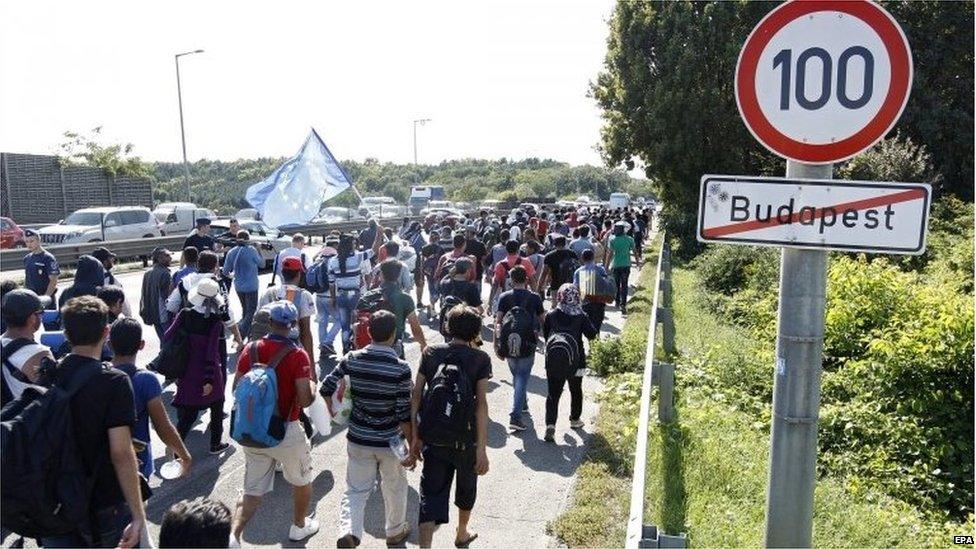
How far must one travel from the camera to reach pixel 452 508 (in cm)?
588

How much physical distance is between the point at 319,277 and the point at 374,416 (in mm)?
5490

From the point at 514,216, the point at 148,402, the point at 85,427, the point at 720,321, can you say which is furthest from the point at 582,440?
the point at 514,216

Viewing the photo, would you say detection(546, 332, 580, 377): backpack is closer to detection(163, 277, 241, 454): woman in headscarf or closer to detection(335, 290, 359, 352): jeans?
detection(163, 277, 241, 454): woman in headscarf

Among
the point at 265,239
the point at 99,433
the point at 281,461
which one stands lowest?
the point at 265,239

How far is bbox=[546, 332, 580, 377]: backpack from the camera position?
7086 mm

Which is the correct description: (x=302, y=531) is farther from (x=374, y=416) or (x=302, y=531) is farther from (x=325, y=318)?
(x=325, y=318)

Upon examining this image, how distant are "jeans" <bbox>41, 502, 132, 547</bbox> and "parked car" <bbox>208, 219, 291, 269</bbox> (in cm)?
2025

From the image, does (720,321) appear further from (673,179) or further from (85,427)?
(673,179)

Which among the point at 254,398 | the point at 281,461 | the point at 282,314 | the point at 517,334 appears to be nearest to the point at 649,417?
the point at 517,334

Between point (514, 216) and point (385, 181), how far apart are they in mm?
94732

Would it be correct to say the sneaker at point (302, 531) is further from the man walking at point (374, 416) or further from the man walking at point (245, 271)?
the man walking at point (245, 271)

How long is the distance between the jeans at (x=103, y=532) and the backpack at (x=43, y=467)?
0.06 metres

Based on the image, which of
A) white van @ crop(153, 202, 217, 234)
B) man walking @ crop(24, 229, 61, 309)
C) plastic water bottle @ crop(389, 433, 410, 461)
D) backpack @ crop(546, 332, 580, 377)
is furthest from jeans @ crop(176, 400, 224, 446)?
white van @ crop(153, 202, 217, 234)

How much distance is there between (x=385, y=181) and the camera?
4427 inches
